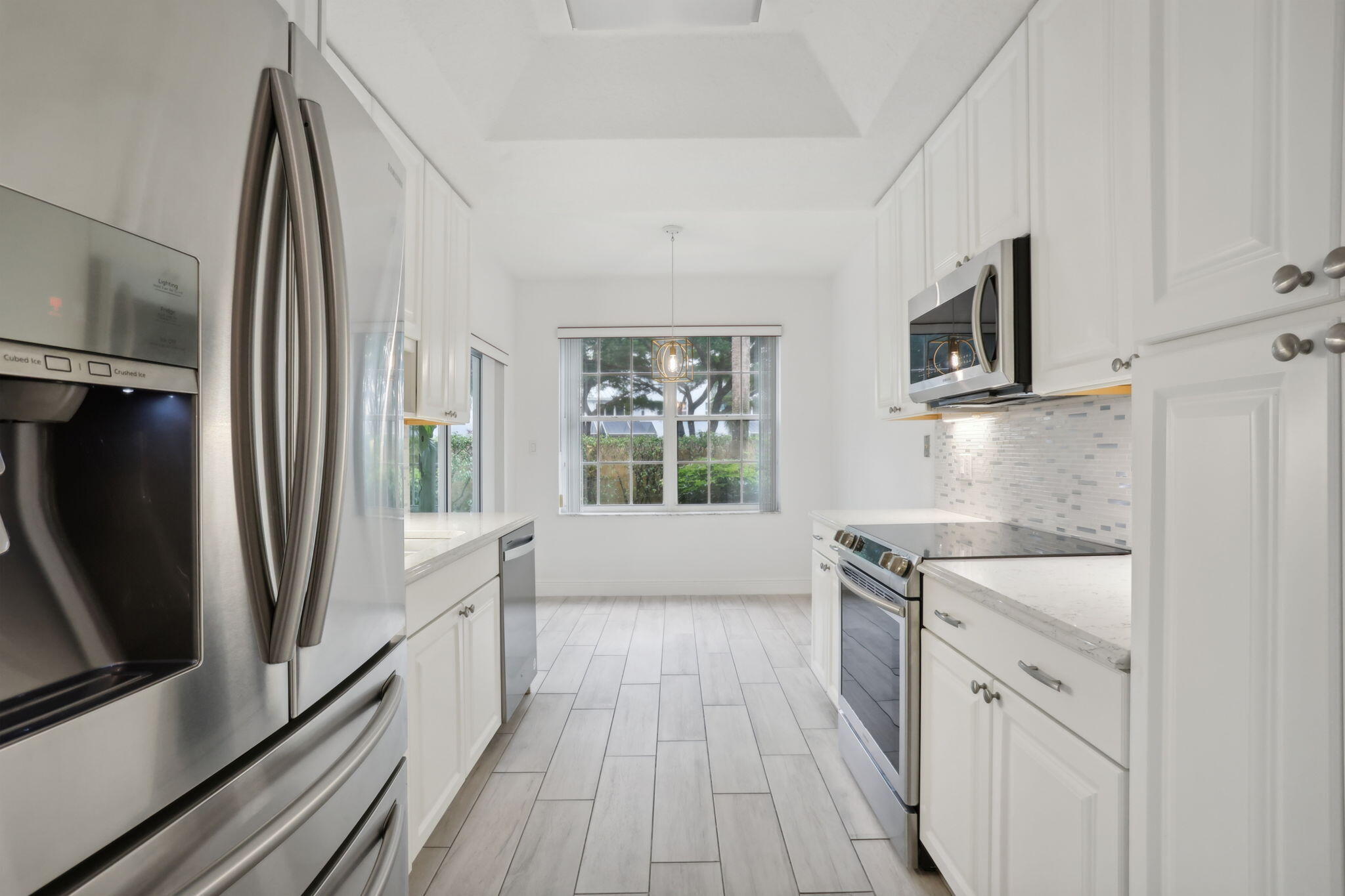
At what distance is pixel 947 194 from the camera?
223 centimetres

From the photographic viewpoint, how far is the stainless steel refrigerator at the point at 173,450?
52 cm

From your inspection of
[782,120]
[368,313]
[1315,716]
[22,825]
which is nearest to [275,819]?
[22,825]

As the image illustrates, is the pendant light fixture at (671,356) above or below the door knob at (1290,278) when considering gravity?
above

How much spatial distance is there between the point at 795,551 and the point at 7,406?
4920 mm

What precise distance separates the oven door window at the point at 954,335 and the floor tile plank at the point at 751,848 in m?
1.60

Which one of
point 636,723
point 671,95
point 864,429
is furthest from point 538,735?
point 864,429

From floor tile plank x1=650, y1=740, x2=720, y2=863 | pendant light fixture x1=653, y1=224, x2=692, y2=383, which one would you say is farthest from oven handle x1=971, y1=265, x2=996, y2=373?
pendant light fixture x1=653, y1=224, x2=692, y2=383

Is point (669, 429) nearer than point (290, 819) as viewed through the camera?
No

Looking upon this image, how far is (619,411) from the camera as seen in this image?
5.20 m

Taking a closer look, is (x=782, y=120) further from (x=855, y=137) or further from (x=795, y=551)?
(x=795, y=551)

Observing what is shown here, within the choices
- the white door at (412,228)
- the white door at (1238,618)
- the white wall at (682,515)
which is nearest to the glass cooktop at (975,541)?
the white door at (1238,618)

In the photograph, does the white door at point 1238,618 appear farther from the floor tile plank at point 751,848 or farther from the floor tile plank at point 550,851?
the floor tile plank at point 550,851

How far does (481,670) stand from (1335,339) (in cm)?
239

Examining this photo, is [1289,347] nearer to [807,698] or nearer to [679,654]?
[807,698]
